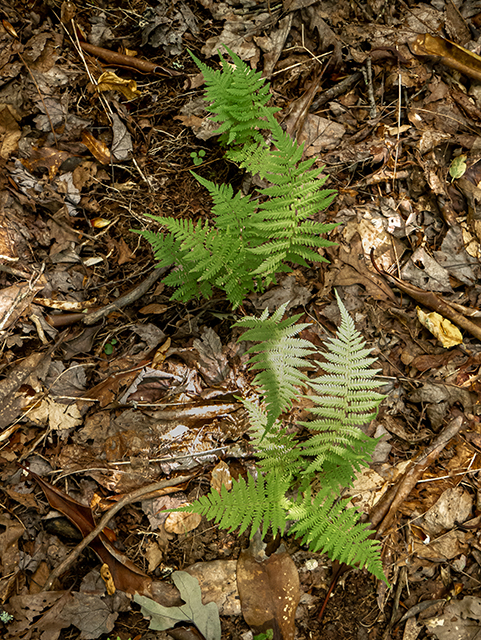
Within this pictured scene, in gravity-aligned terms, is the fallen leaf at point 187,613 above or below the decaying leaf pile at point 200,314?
below

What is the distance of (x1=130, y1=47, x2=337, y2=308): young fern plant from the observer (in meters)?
2.46

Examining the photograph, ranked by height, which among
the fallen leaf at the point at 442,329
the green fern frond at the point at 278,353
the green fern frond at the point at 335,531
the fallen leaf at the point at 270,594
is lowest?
the fallen leaf at the point at 270,594

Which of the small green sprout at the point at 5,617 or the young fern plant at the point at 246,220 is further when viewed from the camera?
the small green sprout at the point at 5,617

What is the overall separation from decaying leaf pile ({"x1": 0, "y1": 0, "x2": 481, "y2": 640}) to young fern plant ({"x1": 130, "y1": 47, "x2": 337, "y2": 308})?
1.19 feet

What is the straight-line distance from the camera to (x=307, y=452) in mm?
2672

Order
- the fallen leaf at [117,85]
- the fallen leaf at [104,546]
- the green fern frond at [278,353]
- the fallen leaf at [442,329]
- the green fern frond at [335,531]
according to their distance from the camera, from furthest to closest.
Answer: the fallen leaf at [117,85], the fallen leaf at [442,329], the fallen leaf at [104,546], the green fern frond at [278,353], the green fern frond at [335,531]

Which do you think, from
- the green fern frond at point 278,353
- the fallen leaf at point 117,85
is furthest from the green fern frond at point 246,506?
the fallen leaf at point 117,85

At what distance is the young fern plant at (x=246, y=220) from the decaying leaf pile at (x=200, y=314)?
1.19ft

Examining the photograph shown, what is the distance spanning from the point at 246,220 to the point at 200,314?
0.79 metres

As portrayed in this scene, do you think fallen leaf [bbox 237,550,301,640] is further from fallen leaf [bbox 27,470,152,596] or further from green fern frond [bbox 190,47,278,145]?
green fern frond [bbox 190,47,278,145]

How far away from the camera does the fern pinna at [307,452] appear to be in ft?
7.93

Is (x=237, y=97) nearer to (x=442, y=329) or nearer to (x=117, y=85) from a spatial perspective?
(x=117, y=85)

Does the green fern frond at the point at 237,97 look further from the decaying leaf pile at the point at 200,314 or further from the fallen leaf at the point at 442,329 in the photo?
the fallen leaf at the point at 442,329

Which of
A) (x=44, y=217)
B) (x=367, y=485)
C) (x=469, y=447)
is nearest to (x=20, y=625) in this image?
(x=367, y=485)
